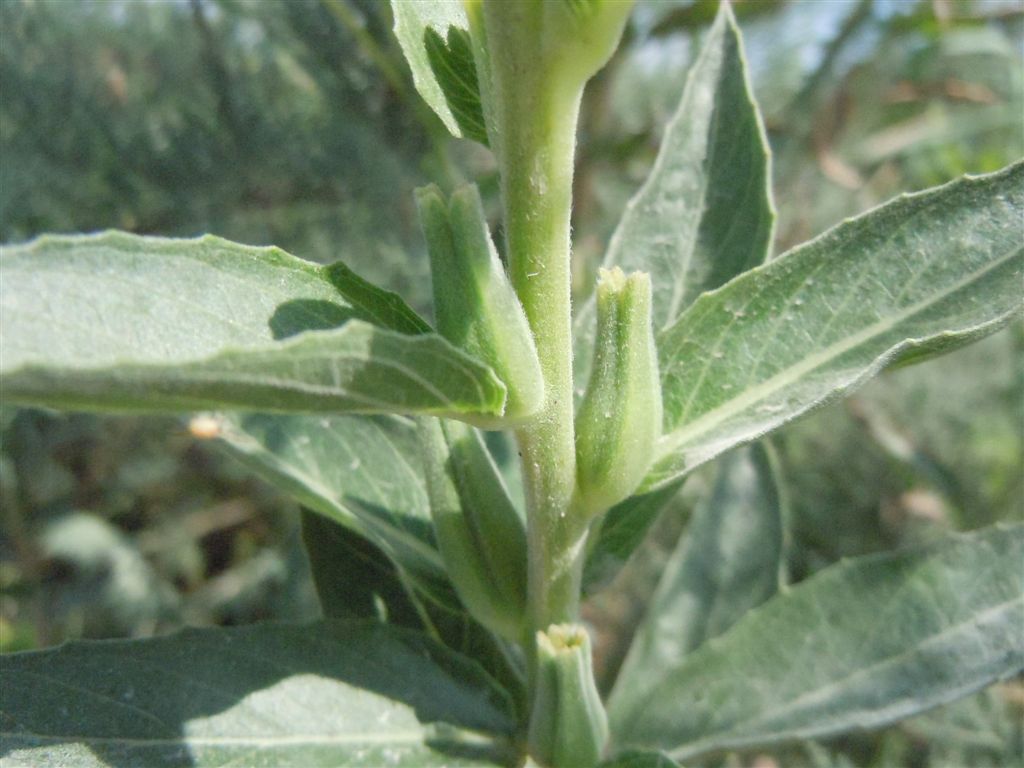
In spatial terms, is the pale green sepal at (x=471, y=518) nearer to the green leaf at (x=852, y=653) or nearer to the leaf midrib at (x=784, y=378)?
the leaf midrib at (x=784, y=378)

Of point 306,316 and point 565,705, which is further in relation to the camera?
point 565,705

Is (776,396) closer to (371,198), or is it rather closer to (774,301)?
(774,301)

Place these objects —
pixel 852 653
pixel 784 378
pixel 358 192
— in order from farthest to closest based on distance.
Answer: pixel 358 192, pixel 852 653, pixel 784 378

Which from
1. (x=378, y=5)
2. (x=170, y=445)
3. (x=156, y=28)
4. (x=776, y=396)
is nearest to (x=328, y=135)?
(x=378, y=5)

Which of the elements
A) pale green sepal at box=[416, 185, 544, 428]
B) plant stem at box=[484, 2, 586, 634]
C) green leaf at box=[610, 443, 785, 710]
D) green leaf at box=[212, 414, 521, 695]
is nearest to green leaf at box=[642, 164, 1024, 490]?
plant stem at box=[484, 2, 586, 634]

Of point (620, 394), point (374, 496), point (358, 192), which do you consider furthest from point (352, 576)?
point (358, 192)

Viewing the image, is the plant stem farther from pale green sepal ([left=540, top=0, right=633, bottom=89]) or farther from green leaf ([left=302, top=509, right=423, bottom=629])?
green leaf ([left=302, top=509, right=423, bottom=629])

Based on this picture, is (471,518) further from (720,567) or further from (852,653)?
(720,567)


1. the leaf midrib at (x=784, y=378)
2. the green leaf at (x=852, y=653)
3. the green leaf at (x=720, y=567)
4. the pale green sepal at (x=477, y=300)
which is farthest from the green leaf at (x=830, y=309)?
the green leaf at (x=720, y=567)
